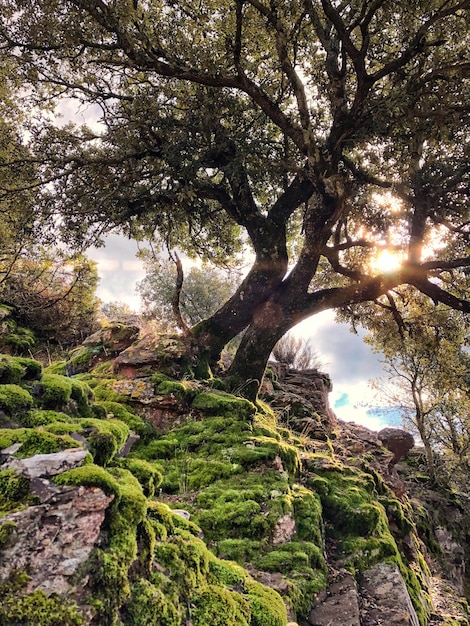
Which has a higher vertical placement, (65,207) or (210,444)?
(65,207)

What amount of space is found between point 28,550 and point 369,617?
13.8ft

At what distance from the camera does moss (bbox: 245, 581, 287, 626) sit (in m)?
3.03

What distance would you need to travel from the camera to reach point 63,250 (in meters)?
11.1

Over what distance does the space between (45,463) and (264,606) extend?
204cm

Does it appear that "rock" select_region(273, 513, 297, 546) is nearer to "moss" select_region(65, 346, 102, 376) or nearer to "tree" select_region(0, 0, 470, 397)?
"tree" select_region(0, 0, 470, 397)

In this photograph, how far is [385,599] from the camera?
4.83m

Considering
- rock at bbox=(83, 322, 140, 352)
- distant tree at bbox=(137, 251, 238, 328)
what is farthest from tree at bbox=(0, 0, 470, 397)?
distant tree at bbox=(137, 251, 238, 328)

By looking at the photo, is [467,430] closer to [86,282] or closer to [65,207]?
[86,282]

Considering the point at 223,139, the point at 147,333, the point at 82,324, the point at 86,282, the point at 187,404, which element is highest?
the point at 223,139

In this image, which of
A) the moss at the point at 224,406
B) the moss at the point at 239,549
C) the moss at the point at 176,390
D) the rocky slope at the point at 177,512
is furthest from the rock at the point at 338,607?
the moss at the point at 176,390

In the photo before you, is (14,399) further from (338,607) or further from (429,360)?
(429,360)

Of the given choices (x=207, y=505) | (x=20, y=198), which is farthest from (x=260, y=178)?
(x=207, y=505)

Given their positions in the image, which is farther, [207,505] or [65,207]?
[65,207]

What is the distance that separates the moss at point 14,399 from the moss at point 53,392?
0.97ft
